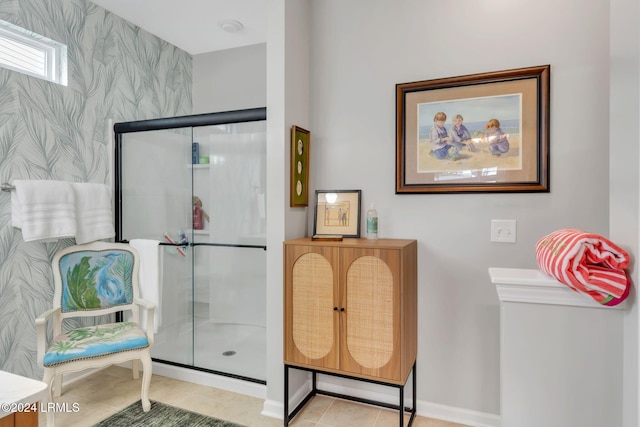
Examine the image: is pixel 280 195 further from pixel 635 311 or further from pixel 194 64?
pixel 194 64

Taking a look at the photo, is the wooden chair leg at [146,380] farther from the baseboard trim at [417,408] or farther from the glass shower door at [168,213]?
the baseboard trim at [417,408]

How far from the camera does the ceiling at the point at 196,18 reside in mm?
2820

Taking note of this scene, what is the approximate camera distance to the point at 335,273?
6.47 ft

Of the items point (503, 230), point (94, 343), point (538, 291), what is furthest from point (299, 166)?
point (94, 343)

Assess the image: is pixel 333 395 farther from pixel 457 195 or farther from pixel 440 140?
pixel 440 140

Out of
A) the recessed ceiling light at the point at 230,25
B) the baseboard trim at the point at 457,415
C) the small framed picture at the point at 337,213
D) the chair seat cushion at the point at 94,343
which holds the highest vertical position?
the recessed ceiling light at the point at 230,25

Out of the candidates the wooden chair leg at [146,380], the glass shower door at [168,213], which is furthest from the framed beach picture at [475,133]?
the wooden chair leg at [146,380]

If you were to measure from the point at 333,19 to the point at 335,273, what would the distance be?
1.63m

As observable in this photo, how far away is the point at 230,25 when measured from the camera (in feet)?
10.3

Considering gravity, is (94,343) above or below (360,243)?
below

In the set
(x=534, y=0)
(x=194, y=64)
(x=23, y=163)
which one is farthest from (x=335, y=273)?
(x=194, y=64)

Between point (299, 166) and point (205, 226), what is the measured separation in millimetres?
845

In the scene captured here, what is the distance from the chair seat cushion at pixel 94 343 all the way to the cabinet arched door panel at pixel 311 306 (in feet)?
3.04

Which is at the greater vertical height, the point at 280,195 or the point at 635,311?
the point at 280,195
